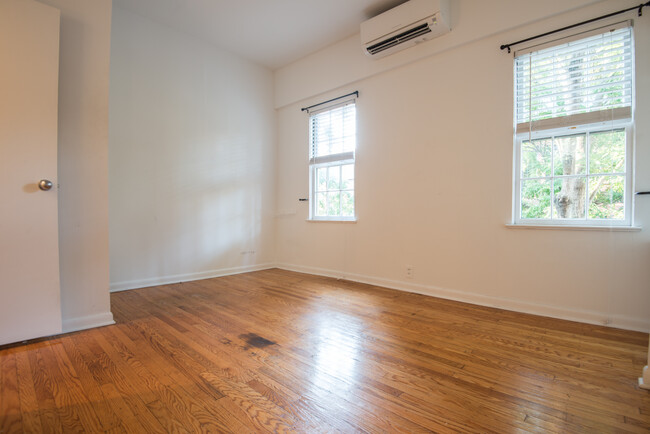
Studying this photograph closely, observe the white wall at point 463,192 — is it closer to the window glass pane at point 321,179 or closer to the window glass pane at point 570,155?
the window glass pane at point 570,155

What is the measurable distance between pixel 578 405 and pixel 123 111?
4.47 meters

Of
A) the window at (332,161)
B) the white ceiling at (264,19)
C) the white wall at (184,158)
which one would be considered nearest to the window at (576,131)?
the white ceiling at (264,19)

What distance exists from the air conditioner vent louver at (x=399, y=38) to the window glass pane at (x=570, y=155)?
164 cm

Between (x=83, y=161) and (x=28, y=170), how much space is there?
13.5 inches

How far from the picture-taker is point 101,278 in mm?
2371

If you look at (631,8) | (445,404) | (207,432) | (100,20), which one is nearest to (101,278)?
(207,432)

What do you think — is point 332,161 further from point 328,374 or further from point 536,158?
point 328,374

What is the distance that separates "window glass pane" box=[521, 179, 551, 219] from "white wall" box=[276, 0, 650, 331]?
133mm

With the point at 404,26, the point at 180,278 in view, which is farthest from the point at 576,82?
the point at 180,278

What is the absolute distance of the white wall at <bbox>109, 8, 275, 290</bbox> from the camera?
347cm

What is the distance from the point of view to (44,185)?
2031 millimetres

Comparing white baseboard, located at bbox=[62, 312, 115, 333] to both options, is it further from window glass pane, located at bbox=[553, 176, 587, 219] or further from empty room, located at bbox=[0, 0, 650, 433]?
window glass pane, located at bbox=[553, 176, 587, 219]

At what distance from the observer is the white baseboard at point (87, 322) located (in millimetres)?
2229

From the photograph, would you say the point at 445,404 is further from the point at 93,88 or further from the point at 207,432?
the point at 93,88
